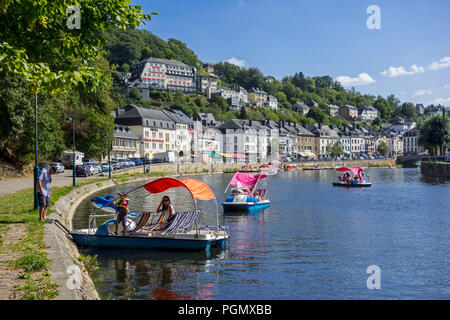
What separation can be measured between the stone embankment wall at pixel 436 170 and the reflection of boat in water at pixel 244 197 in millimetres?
50513

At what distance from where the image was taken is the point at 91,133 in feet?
231

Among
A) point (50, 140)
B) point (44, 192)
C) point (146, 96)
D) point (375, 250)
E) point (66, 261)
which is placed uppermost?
point (146, 96)

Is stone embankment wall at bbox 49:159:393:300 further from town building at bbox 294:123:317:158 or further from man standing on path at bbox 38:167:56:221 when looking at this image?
town building at bbox 294:123:317:158

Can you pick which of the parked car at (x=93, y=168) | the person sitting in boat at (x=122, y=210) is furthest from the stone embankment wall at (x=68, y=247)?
the parked car at (x=93, y=168)

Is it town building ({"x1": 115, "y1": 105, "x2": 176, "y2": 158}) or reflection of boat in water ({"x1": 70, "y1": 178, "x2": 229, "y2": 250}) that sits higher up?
town building ({"x1": 115, "y1": 105, "x2": 176, "y2": 158})

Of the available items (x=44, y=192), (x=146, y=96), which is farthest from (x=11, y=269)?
(x=146, y=96)

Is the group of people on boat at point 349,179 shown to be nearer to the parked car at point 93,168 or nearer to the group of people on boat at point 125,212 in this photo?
the parked car at point 93,168

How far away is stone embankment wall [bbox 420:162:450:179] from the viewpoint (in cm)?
7609

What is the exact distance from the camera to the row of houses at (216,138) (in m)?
103

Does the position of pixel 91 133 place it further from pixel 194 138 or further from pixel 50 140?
pixel 194 138

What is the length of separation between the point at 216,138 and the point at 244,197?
96.9 meters

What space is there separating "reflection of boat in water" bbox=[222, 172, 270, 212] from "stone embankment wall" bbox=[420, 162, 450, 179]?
166 feet

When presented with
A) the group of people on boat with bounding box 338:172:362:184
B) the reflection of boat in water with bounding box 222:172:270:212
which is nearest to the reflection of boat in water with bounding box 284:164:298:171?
the group of people on boat with bounding box 338:172:362:184
